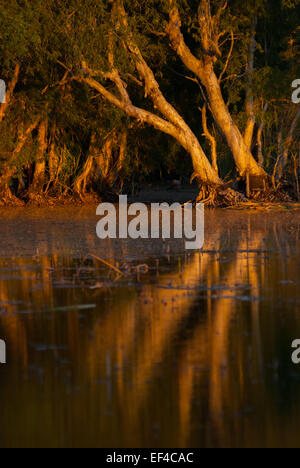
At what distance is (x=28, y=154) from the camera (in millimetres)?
33938

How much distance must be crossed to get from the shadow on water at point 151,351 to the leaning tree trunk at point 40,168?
19.3m

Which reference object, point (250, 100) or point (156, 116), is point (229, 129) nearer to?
point (250, 100)

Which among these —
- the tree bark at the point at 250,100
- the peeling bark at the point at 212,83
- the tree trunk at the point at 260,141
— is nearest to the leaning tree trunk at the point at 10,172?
the peeling bark at the point at 212,83

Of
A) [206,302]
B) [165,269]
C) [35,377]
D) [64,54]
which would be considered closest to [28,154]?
[64,54]

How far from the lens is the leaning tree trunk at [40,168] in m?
35.2

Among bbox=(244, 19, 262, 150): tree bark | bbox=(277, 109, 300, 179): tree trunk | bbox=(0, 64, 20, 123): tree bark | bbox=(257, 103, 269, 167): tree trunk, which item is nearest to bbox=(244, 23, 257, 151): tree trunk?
bbox=(244, 19, 262, 150): tree bark

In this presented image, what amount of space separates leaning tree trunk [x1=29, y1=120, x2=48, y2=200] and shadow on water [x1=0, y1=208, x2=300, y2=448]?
759 inches

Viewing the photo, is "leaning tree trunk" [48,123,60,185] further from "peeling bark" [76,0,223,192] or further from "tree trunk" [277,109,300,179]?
"tree trunk" [277,109,300,179]

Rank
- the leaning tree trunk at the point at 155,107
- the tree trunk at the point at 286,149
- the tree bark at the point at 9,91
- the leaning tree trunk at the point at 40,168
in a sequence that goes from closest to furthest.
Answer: the leaning tree trunk at the point at 155,107 < the tree bark at the point at 9,91 < the tree trunk at the point at 286,149 < the leaning tree trunk at the point at 40,168

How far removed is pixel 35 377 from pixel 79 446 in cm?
168

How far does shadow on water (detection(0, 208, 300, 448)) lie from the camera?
20.8 ft

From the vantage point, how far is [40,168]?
118 feet

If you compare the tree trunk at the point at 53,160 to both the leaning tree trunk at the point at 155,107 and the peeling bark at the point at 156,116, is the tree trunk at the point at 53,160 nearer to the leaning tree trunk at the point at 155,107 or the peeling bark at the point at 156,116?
the leaning tree trunk at the point at 155,107

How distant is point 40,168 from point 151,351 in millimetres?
27976
